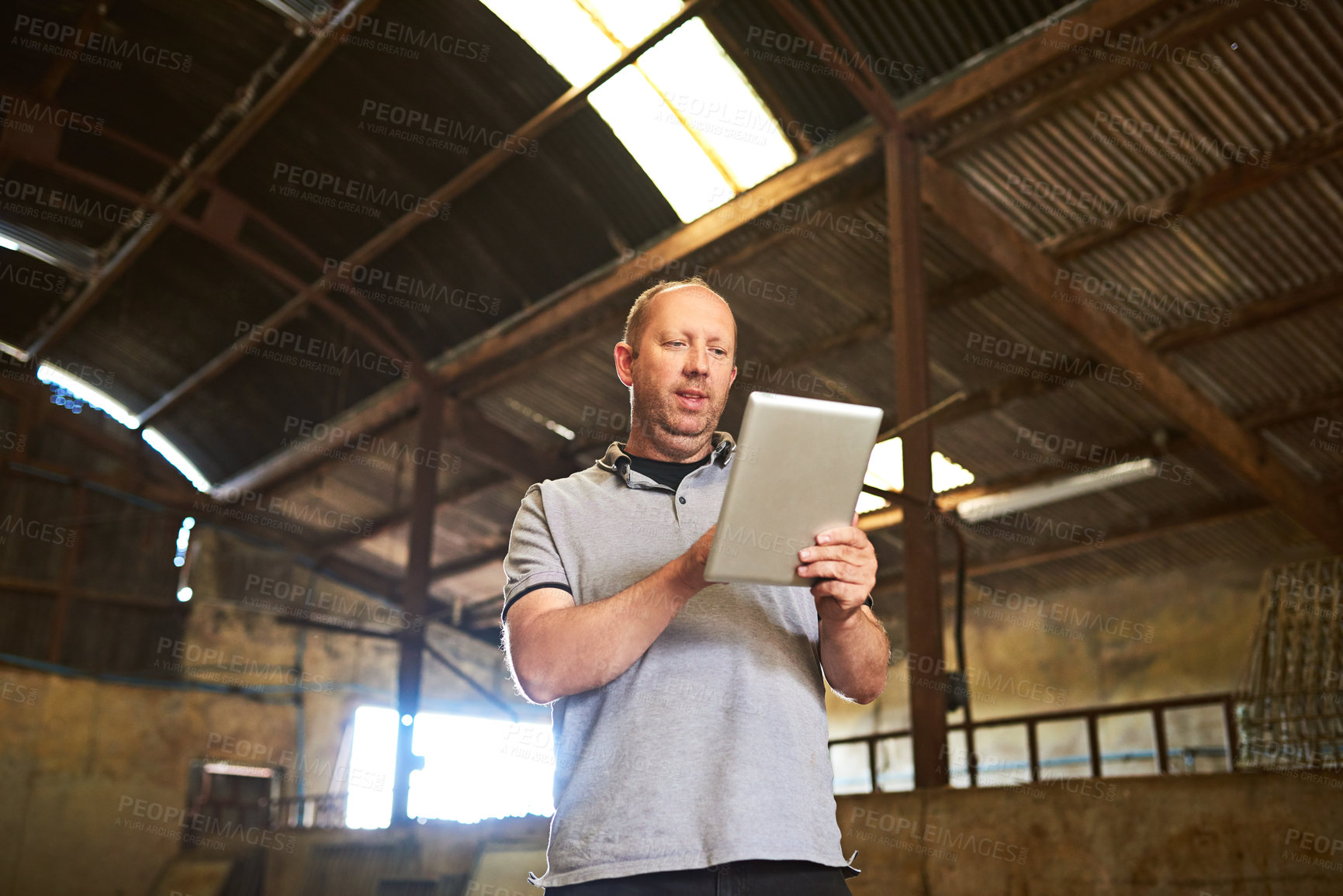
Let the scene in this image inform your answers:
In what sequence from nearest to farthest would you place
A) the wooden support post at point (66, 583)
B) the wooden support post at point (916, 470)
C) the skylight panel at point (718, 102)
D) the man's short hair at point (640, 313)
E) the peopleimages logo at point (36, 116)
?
the man's short hair at point (640, 313), the wooden support post at point (916, 470), the skylight panel at point (718, 102), the peopleimages logo at point (36, 116), the wooden support post at point (66, 583)

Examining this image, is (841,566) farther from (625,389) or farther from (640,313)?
(625,389)

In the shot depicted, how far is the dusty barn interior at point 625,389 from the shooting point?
286 inches

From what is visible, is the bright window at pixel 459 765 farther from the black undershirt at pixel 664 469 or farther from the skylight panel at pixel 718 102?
the black undershirt at pixel 664 469

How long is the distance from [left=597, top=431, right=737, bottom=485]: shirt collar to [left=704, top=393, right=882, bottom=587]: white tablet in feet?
1.12

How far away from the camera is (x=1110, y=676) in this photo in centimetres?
1430

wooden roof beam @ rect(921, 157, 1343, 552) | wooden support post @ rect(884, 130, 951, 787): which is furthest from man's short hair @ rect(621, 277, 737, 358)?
wooden roof beam @ rect(921, 157, 1343, 552)

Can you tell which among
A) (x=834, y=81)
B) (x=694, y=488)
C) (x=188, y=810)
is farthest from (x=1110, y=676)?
(x=694, y=488)

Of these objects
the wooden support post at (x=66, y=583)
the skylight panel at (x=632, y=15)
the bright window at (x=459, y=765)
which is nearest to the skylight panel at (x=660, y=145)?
the skylight panel at (x=632, y=15)

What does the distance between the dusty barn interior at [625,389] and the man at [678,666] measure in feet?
0.32

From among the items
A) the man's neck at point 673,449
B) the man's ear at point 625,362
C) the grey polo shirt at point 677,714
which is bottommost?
the grey polo shirt at point 677,714

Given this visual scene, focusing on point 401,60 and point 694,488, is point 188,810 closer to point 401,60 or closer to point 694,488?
point 401,60

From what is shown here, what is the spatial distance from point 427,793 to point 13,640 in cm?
605

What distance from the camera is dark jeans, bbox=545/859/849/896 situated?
4.98 ft

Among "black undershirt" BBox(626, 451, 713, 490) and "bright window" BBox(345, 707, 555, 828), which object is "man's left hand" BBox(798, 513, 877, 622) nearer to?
"black undershirt" BBox(626, 451, 713, 490)
